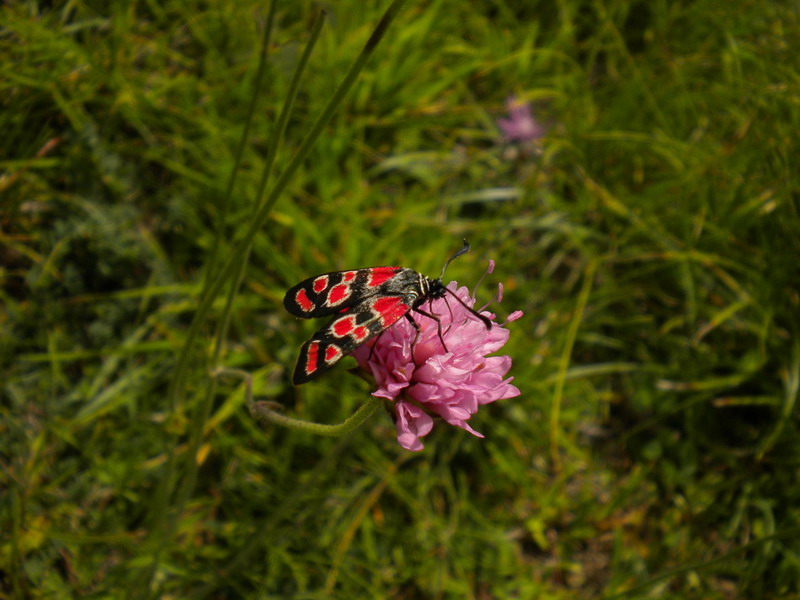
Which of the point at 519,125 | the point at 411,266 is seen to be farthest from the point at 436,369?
the point at 519,125

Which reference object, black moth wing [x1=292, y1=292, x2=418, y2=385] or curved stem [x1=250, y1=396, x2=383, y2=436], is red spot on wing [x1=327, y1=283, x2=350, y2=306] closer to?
black moth wing [x1=292, y1=292, x2=418, y2=385]

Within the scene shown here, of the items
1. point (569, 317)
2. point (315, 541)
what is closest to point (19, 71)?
point (315, 541)

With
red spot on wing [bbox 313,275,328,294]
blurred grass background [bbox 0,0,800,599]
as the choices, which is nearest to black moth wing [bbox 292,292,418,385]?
red spot on wing [bbox 313,275,328,294]

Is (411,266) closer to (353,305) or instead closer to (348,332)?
(353,305)

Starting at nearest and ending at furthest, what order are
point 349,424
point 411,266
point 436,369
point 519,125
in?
point 349,424 → point 436,369 → point 411,266 → point 519,125

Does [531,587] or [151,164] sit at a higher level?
[151,164]

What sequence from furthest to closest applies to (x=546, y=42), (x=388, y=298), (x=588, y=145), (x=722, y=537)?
(x=546, y=42), (x=588, y=145), (x=722, y=537), (x=388, y=298)

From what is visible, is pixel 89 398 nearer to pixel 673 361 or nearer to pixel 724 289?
pixel 673 361
